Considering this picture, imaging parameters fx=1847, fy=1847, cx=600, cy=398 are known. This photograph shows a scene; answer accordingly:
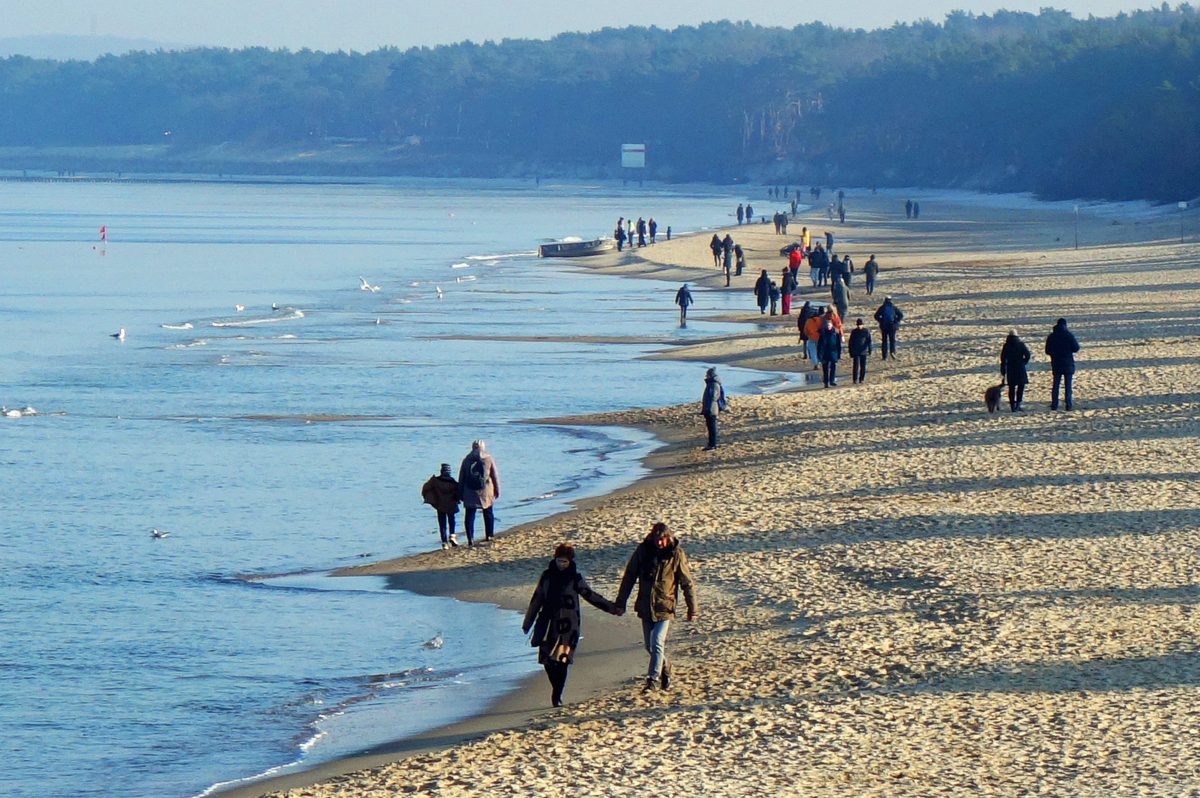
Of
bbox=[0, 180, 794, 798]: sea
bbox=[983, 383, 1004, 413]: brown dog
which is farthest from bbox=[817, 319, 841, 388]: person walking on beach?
bbox=[983, 383, 1004, 413]: brown dog

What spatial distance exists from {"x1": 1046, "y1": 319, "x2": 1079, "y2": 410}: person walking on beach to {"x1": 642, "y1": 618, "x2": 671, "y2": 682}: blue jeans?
12593 millimetres

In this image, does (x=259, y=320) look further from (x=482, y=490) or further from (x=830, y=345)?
(x=482, y=490)

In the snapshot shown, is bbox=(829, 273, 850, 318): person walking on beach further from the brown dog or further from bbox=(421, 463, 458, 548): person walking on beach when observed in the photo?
bbox=(421, 463, 458, 548): person walking on beach

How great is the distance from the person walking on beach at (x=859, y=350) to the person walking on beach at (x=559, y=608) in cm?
1768

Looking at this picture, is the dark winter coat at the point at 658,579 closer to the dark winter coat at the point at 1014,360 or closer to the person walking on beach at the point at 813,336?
the dark winter coat at the point at 1014,360

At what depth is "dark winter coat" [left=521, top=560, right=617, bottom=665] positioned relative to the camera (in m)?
12.2

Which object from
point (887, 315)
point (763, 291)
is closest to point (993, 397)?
point (887, 315)

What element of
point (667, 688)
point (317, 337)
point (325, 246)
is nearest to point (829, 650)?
point (667, 688)

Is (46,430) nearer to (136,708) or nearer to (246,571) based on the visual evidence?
(246,571)

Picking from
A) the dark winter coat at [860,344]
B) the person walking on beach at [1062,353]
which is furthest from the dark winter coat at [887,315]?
the person walking on beach at [1062,353]

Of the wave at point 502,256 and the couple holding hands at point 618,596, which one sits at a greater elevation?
the couple holding hands at point 618,596

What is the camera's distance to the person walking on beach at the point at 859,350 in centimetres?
2953

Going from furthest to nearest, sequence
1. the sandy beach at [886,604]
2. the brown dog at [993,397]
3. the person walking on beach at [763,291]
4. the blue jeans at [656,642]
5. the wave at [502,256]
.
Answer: the wave at [502,256]
the person walking on beach at [763,291]
the brown dog at [993,397]
the blue jeans at [656,642]
the sandy beach at [886,604]

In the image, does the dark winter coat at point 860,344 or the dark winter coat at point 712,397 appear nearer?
the dark winter coat at point 712,397
